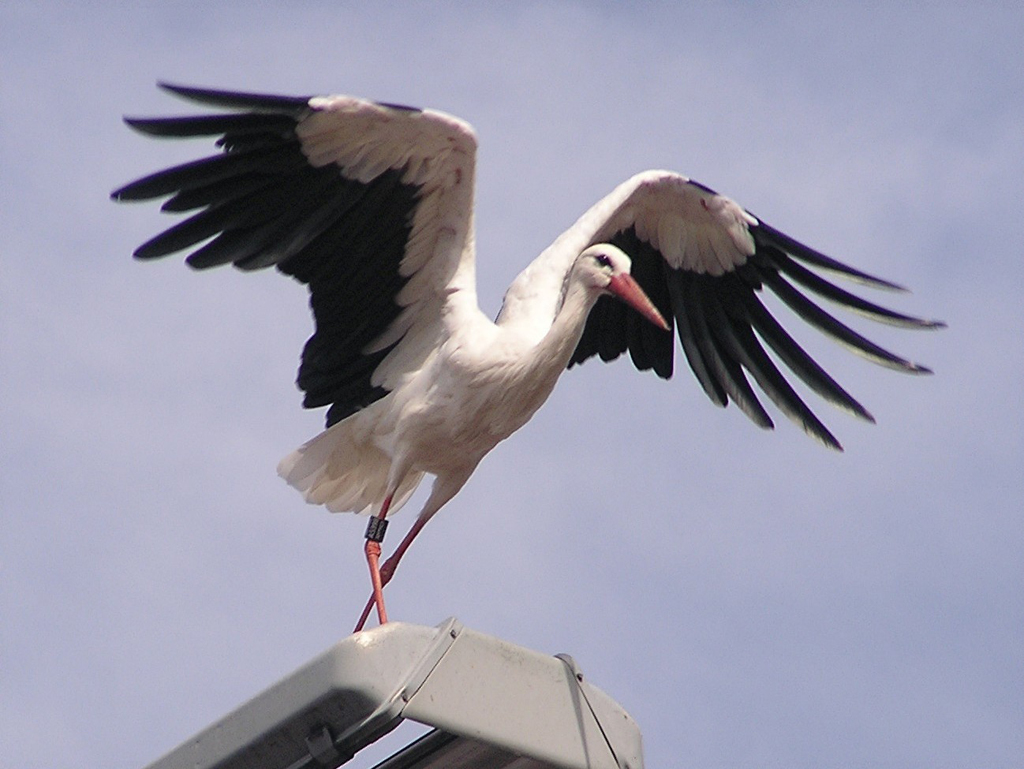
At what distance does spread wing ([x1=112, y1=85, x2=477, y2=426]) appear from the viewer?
723 cm

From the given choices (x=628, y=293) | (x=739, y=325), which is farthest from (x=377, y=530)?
(x=739, y=325)

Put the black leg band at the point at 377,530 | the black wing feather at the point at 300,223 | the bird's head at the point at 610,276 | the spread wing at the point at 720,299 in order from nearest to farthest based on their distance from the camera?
the black wing feather at the point at 300,223
the bird's head at the point at 610,276
the black leg band at the point at 377,530
the spread wing at the point at 720,299

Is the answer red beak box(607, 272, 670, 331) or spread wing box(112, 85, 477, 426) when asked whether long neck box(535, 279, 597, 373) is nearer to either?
red beak box(607, 272, 670, 331)

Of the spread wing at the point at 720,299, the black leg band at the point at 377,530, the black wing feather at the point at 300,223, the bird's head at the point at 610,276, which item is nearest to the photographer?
the black wing feather at the point at 300,223

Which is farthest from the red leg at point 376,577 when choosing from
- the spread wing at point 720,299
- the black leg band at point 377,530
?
the spread wing at point 720,299

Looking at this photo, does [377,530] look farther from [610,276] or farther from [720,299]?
[720,299]

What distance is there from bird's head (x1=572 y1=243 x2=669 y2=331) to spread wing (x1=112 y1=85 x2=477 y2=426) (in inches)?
21.8

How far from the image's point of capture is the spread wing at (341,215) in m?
7.23

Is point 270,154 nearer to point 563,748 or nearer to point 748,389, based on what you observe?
point 748,389

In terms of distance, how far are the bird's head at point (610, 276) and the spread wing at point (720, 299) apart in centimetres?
75

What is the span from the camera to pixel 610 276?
736 cm

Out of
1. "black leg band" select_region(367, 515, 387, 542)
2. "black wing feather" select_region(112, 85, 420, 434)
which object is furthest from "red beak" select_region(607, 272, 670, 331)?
"black leg band" select_region(367, 515, 387, 542)

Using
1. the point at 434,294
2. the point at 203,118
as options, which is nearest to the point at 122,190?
the point at 203,118

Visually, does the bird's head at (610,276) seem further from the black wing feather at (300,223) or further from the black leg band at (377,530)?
the black leg band at (377,530)
